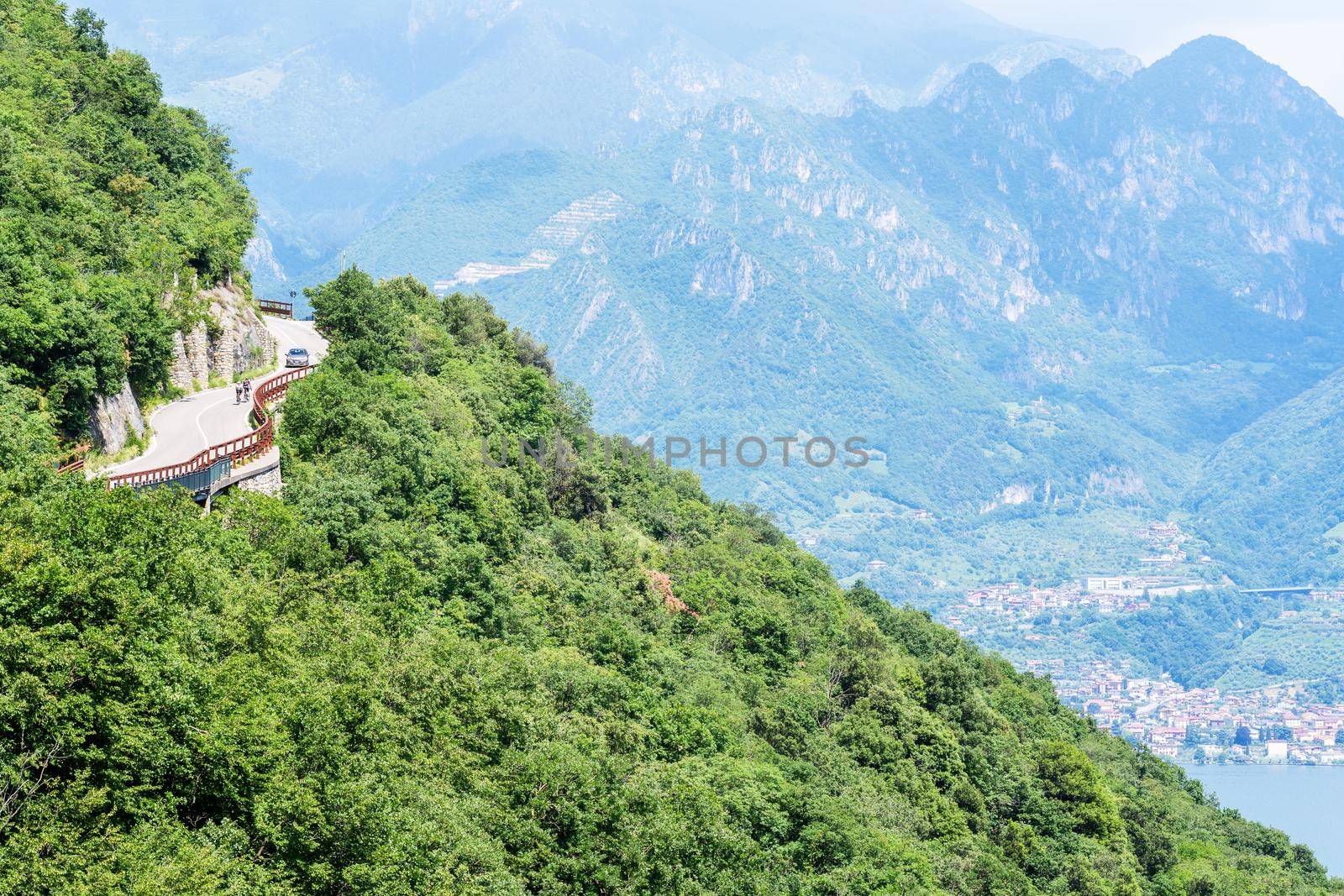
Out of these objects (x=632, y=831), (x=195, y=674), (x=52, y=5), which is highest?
(x=52, y=5)

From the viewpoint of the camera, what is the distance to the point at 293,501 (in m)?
58.8

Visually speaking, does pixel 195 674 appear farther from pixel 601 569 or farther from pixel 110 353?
pixel 601 569

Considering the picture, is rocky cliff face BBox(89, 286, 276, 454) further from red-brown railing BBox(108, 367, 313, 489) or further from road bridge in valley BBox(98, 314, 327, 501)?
red-brown railing BBox(108, 367, 313, 489)

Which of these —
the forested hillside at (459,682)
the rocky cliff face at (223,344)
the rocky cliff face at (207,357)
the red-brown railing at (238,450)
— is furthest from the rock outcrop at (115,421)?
the rocky cliff face at (223,344)

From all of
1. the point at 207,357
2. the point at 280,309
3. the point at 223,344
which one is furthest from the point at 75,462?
the point at 280,309

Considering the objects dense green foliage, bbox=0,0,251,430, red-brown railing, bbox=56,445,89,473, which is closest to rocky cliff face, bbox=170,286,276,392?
dense green foliage, bbox=0,0,251,430

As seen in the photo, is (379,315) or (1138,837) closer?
(379,315)

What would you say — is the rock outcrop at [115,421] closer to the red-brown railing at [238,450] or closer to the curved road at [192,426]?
the curved road at [192,426]

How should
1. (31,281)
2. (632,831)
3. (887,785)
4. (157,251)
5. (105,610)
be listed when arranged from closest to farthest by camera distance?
(105,610)
(632,831)
(31,281)
(157,251)
(887,785)

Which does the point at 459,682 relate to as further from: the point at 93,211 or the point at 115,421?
the point at 93,211

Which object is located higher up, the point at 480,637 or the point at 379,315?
the point at 379,315

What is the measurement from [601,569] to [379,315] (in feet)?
60.5

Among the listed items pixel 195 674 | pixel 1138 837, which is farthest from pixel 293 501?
pixel 1138 837

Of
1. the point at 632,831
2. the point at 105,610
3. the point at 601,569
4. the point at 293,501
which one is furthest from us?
the point at 601,569
